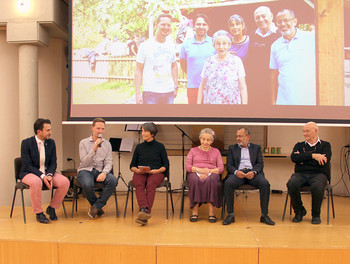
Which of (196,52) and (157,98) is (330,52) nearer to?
(196,52)

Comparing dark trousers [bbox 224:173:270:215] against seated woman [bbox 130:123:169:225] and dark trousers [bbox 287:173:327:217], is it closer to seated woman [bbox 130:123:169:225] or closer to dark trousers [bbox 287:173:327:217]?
dark trousers [bbox 287:173:327:217]

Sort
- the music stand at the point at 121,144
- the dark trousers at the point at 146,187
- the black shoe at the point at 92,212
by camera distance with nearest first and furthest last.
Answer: the dark trousers at the point at 146,187, the black shoe at the point at 92,212, the music stand at the point at 121,144

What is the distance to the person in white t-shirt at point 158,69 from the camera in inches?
189

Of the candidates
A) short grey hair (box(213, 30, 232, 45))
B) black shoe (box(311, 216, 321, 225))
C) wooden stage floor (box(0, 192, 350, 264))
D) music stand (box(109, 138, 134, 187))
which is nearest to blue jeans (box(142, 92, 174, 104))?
short grey hair (box(213, 30, 232, 45))

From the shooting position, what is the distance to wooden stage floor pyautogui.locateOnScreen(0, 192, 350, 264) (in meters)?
2.96

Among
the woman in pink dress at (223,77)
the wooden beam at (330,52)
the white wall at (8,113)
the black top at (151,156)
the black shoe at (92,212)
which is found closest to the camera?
the black shoe at (92,212)

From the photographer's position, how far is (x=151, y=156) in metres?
4.16

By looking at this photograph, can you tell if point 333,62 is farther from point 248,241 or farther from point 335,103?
point 248,241

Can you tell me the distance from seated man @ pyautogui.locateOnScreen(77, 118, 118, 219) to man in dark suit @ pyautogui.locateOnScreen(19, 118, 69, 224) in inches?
10.0

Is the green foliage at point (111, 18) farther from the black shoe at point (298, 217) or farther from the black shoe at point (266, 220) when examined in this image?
the black shoe at point (298, 217)

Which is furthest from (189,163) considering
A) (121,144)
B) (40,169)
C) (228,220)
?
(121,144)

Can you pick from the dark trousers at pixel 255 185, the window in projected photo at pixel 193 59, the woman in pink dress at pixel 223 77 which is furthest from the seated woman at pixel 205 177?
the woman in pink dress at pixel 223 77

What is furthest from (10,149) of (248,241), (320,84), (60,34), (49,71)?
(320,84)

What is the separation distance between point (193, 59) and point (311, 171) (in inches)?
80.4
